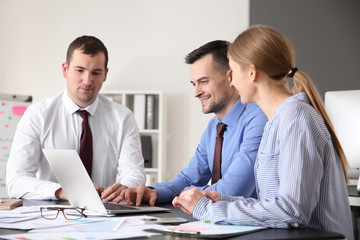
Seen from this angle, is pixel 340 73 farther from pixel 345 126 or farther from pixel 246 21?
pixel 345 126

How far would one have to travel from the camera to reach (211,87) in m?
2.26

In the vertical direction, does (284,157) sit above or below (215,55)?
below

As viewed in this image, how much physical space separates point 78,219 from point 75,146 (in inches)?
43.2

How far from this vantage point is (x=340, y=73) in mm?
4348

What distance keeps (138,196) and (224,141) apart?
55 centimetres

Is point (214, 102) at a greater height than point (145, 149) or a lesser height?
greater

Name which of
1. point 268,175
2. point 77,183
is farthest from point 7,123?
point 268,175

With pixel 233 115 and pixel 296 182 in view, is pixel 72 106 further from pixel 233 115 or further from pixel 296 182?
pixel 296 182

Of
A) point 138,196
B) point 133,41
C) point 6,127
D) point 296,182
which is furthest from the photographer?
point 133,41

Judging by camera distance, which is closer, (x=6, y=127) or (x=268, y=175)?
(x=268, y=175)

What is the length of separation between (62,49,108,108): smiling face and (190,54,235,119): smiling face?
20.1 inches

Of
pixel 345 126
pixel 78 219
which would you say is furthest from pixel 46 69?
pixel 78 219

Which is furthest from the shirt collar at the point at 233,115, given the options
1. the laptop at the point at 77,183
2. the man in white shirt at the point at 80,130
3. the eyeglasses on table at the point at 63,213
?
the eyeglasses on table at the point at 63,213

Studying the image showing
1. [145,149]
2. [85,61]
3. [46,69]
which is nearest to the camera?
[85,61]
